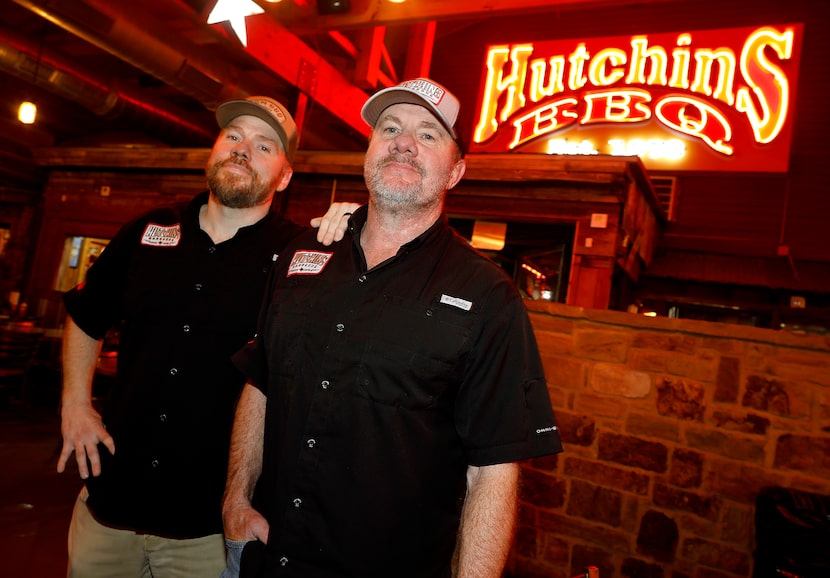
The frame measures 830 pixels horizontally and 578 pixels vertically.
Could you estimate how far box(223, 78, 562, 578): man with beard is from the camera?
139 centimetres

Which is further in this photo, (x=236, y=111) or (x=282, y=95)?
(x=282, y=95)

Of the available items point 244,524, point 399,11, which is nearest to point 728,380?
point 244,524

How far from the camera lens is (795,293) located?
8.63 m

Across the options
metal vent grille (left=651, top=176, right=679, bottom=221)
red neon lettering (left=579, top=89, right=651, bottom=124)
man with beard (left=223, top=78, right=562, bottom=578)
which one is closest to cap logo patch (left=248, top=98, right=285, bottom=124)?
man with beard (left=223, top=78, right=562, bottom=578)

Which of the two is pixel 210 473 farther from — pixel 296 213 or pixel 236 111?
pixel 296 213

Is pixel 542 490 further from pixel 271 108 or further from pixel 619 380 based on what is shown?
pixel 271 108

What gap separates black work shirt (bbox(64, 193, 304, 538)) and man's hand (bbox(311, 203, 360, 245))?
0.34m

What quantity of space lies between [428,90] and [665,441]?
9.43 feet

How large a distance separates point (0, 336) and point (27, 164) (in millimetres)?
4675

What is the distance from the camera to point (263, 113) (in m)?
2.19

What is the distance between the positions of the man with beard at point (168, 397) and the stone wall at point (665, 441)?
8.10 feet

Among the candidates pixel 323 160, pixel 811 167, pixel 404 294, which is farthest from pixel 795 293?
pixel 404 294

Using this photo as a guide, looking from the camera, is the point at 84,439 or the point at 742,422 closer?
the point at 84,439

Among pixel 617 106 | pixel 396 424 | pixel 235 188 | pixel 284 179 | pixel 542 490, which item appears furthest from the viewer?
pixel 617 106
